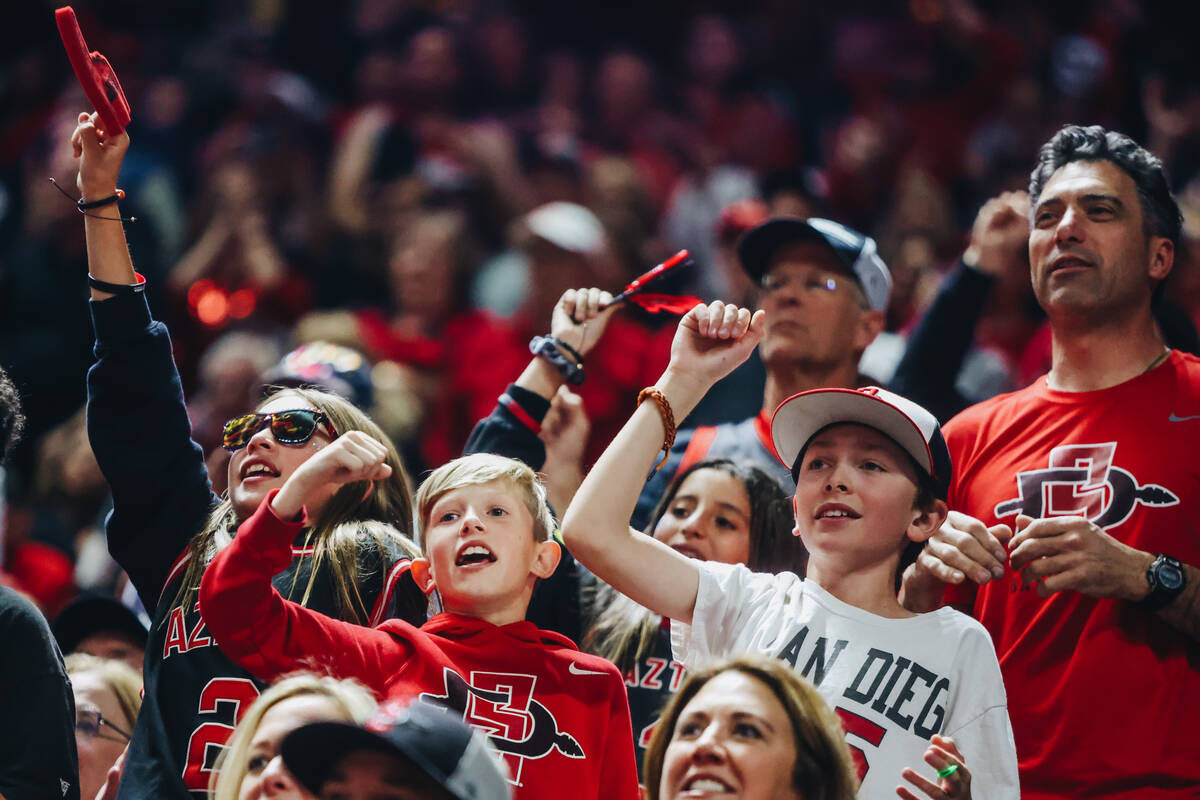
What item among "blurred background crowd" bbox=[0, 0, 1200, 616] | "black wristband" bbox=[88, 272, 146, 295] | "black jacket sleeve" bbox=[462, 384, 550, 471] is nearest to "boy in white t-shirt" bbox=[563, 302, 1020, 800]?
"black jacket sleeve" bbox=[462, 384, 550, 471]

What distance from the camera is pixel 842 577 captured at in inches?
123

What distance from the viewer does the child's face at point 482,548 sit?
10.6 feet

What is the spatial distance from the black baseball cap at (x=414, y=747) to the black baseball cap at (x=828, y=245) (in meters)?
2.63

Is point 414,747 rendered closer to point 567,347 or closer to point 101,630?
point 567,347

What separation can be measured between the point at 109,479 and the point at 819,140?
18.2 ft

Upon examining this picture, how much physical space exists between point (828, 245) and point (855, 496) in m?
1.60

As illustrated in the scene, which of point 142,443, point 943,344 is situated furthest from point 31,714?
point 943,344

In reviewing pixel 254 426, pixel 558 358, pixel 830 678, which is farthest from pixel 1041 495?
pixel 254 426

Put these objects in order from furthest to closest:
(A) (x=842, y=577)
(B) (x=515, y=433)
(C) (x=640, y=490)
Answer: (B) (x=515, y=433) < (A) (x=842, y=577) < (C) (x=640, y=490)

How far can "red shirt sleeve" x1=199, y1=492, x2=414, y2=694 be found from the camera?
2840 millimetres

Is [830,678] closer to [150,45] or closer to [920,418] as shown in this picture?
[920,418]

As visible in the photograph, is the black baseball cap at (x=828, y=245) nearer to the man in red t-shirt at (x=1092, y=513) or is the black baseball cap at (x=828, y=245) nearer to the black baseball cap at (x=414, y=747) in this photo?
the man in red t-shirt at (x=1092, y=513)

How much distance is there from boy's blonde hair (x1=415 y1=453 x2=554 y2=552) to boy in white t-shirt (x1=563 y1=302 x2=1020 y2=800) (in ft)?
1.36

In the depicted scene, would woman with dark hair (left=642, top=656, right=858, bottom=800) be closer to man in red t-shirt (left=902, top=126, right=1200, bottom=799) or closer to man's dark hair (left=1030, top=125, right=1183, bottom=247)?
man in red t-shirt (left=902, top=126, right=1200, bottom=799)
